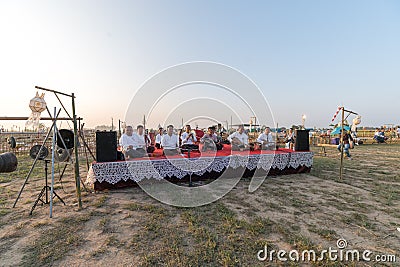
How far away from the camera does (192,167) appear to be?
525 centimetres

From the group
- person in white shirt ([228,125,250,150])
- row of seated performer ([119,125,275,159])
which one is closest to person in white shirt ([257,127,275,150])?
row of seated performer ([119,125,275,159])

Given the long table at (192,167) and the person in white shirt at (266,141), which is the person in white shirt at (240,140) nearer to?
the person in white shirt at (266,141)

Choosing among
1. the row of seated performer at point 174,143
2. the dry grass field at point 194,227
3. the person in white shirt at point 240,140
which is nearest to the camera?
the dry grass field at point 194,227

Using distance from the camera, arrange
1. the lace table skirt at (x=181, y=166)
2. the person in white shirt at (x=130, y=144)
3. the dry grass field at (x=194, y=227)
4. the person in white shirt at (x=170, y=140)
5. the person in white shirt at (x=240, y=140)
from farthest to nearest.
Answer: the person in white shirt at (x=240, y=140), the person in white shirt at (x=170, y=140), the person in white shirt at (x=130, y=144), the lace table skirt at (x=181, y=166), the dry grass field at (x=194, y=227)

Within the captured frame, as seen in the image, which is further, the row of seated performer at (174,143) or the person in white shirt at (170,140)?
the person in white shirt at (170,140)

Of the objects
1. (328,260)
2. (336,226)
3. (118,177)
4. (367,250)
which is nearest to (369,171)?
(336,226)

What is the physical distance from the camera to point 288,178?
5883mm

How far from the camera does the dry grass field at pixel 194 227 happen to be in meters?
2.24

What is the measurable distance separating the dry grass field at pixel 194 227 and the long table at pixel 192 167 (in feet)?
1.15

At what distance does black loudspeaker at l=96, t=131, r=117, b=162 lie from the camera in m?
4.66

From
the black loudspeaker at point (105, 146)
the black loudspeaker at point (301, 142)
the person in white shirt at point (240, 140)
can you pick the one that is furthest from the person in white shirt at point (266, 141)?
the black loudspeaker at point (105, 146)

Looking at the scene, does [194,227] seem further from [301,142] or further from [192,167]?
[301,142]

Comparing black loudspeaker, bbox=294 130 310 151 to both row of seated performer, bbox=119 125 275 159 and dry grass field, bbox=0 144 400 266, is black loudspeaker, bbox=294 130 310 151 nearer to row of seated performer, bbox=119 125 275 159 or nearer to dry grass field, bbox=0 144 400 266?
row of seated performer, bbox=119 125 275 159

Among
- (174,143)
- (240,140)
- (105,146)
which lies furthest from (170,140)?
(240,140)
